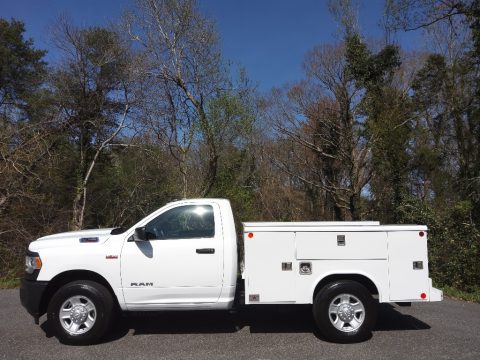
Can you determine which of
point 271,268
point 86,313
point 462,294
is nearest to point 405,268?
point 271,268

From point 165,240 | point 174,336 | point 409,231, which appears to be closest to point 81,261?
point 165,240

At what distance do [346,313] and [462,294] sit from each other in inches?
208

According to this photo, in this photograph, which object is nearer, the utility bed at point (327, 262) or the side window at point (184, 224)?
the utility bed at point (327, 262)

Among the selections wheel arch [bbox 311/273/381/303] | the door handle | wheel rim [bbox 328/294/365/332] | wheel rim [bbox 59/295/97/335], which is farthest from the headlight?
wheel rim [bbox 328/294/365/332]

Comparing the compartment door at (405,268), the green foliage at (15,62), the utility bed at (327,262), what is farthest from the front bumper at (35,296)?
the green foliage at (15,62)

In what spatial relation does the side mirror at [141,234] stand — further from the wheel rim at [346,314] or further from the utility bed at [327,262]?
the wheel rim at [346,314]

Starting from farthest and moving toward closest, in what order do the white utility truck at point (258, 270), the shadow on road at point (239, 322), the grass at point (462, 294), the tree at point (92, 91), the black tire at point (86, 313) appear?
the tree at point (92, 91), the grass at point (462, 294), the shadow on road at point (239, 322), the white utility truck at point (258, 270), the black tire at point (86, 313)

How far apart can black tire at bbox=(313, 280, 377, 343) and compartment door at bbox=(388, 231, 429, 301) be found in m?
0.40

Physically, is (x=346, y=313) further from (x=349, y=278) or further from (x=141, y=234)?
(x=141, y=234)

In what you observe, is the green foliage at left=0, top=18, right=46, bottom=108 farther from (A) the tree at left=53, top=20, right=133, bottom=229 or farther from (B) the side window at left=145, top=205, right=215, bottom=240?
(B) the side window at left=145, top=205, right=215, bottom=240

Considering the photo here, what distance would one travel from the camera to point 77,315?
6215mm

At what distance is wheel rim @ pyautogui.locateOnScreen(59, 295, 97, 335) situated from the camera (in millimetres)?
6203

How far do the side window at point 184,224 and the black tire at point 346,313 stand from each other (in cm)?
179

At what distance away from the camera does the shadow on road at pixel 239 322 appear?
6891 mm
